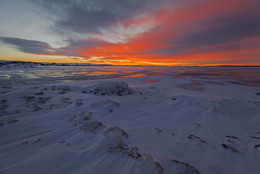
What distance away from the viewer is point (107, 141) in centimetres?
153

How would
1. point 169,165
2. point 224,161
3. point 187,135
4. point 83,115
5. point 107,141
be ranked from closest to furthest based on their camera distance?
point 169,165 < point 224,161 < point 107,141 < point 187,135 < point 83,115

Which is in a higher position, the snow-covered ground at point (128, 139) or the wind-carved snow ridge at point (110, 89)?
the wind-carved snow ridge at point (110, 89)

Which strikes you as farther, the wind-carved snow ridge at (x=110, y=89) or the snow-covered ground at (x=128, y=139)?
the wind-carved snow ridge at (x=110, y=89)

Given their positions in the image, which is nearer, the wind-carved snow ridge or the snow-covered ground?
the snow-covered ground

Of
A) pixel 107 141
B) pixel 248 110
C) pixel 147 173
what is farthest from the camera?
pixel 248 110

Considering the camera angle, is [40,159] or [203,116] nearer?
[40,159]

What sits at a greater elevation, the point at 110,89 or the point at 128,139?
the point at 110,89

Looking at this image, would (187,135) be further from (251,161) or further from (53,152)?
(53,152)

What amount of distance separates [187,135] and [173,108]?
3.94 feet

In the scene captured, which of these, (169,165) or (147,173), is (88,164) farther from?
(169,165)

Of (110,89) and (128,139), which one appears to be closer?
(128,139)

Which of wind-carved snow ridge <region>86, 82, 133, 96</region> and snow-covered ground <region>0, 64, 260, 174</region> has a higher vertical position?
wind-carved snow ridge <region>86, 82, 133, 96</region>

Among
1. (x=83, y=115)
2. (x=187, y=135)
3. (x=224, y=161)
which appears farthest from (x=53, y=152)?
(x=224, y=161)

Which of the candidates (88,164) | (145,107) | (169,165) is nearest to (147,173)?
(169,165)
